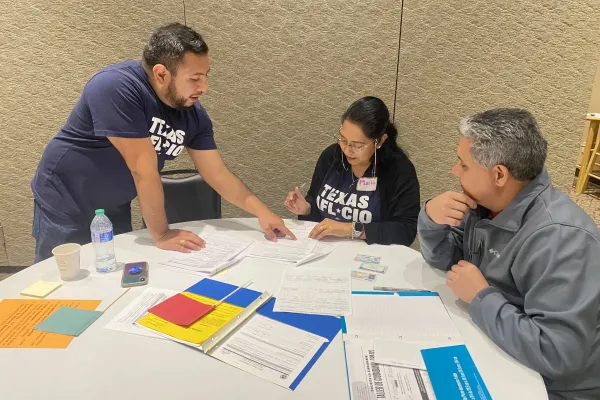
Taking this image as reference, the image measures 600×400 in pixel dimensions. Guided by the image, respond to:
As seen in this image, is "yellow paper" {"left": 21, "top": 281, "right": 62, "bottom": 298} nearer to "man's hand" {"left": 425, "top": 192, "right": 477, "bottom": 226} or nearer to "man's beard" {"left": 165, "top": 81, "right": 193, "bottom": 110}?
"man's beard" {"left": 165, "top": 81, "right": 193, "bottom": 110}

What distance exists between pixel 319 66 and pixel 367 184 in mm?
959

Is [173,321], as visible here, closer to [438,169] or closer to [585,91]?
[438,169]

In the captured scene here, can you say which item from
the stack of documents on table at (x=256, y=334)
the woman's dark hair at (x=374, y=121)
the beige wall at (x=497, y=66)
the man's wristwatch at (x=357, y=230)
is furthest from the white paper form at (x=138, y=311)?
the beige wall at (x=497, y=66)

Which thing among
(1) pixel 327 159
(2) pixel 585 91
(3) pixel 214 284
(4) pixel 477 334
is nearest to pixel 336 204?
(1) pixel 327 159

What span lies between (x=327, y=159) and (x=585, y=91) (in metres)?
1.57

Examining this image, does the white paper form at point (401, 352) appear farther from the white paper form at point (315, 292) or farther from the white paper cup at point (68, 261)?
the white paper cup at point (68, 261)

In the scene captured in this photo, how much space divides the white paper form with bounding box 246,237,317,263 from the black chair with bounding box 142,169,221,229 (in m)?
0.65

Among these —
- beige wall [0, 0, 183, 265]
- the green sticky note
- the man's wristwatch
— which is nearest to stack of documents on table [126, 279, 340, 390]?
the green sticky note

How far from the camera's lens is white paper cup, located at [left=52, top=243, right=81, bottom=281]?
128cm

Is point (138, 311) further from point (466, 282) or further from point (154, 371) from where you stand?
point (466, 282)

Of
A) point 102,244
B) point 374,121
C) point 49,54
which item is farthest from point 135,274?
point 49,54

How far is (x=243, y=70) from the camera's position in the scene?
2.57m

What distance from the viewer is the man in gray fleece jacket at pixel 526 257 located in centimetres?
92

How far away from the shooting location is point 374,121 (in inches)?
73.2
